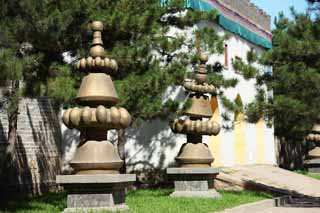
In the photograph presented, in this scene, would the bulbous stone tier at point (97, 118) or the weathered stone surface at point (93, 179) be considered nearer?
the weathered stone surface at point (93, 179)

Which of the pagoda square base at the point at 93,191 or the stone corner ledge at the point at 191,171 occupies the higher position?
the stone corner ledge at the point at 191,171

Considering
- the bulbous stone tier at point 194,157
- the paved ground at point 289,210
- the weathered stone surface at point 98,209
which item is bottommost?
the paved ground at point 289,210

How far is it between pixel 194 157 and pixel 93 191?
4.72m

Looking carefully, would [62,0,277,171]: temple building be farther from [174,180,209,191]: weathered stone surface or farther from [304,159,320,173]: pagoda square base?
[174,180,209,191]: weathered stone surface

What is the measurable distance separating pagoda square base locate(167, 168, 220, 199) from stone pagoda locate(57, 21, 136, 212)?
12.9 ft

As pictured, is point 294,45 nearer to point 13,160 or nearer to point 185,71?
point 185,71

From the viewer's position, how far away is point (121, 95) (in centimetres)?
1241

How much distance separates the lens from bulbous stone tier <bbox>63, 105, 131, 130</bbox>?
30.8ft

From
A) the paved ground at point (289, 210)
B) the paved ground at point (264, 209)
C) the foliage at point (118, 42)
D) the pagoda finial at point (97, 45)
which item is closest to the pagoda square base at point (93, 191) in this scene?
the pagoda finial at point (97, 45)

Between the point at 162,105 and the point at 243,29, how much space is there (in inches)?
416

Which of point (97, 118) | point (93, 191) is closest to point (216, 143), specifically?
point (93, 191)

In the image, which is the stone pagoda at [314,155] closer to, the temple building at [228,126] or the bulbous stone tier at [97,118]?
the temple building at [228,126]

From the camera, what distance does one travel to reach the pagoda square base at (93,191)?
9312 mm

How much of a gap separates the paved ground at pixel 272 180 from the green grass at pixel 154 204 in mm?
2351
